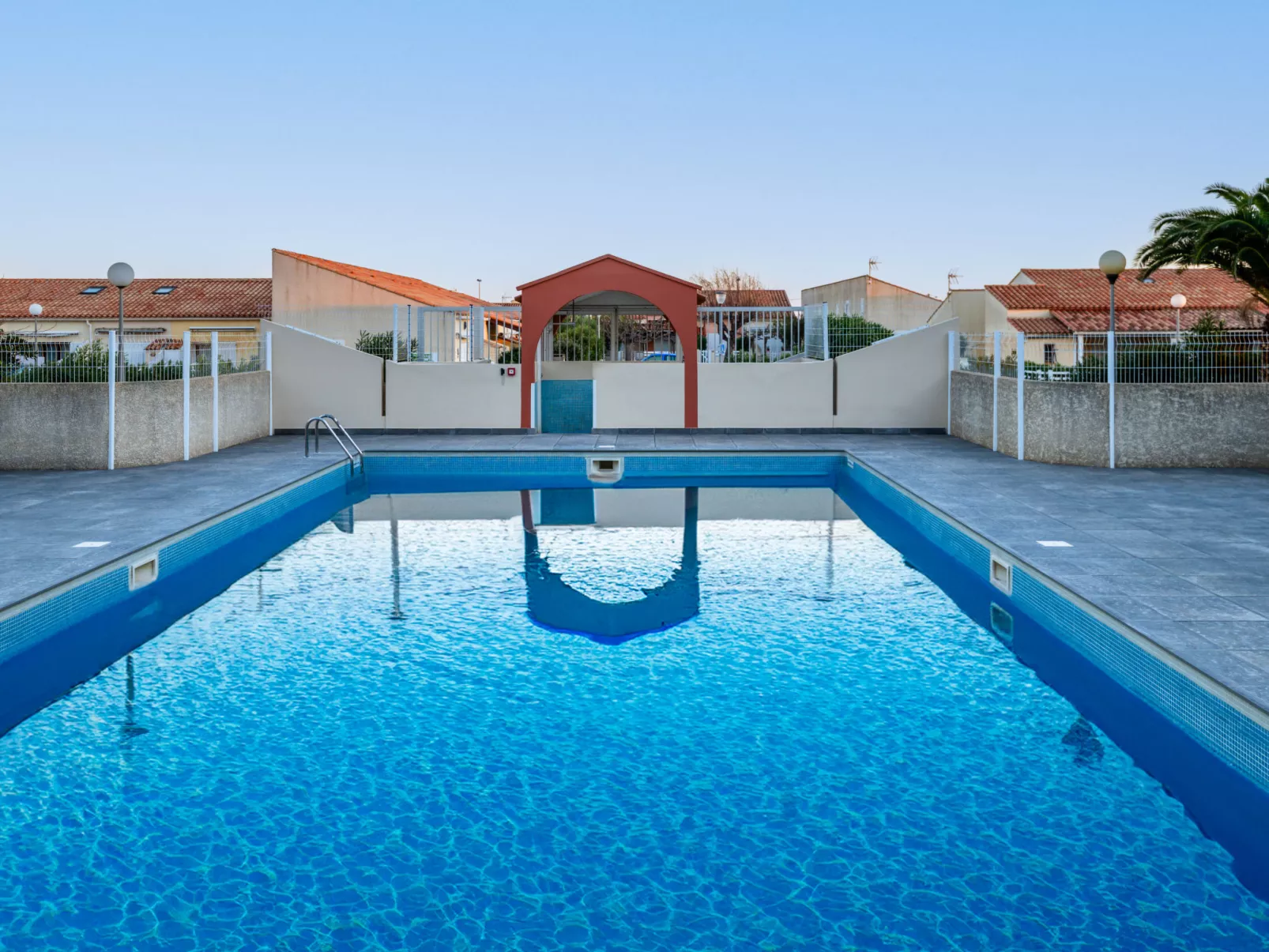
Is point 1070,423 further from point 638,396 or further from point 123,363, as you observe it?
point 123,363

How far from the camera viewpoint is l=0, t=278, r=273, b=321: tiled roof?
39.7m

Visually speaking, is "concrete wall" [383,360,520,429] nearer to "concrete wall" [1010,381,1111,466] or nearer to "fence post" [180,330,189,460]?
"fence post" [180,330,189,460]

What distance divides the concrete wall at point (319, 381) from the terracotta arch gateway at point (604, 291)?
253 centimetres

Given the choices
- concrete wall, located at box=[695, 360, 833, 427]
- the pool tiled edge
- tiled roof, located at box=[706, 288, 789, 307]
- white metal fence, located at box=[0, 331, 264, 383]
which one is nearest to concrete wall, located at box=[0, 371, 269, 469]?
white metal fence, located at box=[0, 331, 264, 383]

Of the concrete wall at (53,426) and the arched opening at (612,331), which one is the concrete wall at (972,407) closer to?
the arched opening at (612,331)

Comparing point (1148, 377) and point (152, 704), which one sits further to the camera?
point (1148, 377)

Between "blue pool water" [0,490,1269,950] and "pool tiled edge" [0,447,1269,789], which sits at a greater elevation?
"pool tiled edge" [0,447,1269,789]

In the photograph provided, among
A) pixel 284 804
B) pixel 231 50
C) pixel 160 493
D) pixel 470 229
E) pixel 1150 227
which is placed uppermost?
pixel 231 50

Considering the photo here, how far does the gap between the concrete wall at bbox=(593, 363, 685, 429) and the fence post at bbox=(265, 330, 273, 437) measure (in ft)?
Answer: 18.0

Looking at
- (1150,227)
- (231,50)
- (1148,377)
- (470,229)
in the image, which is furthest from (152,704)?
(470,229)

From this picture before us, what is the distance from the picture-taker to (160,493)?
11914mm

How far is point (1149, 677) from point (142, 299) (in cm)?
4139

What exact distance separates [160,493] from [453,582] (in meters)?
4.23

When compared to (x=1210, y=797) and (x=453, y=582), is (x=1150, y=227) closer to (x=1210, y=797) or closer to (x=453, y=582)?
(x=453, y=582)
